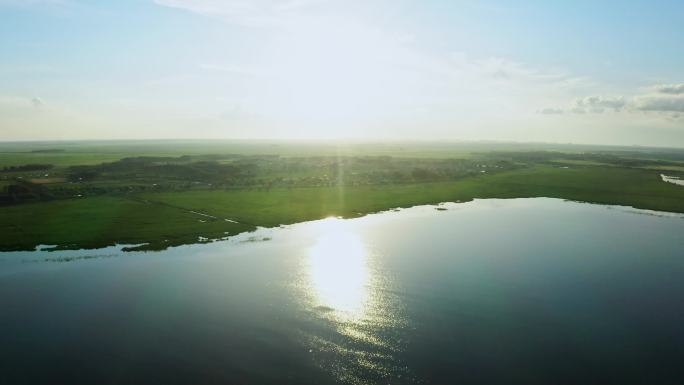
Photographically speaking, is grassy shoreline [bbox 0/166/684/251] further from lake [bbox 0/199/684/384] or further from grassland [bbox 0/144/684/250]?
lake [bbox 0/199/684/384]

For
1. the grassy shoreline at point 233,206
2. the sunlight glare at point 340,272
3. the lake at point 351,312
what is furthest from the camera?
the grassy shoreline at point 233,206

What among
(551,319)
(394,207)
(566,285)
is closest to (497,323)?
(551,319)

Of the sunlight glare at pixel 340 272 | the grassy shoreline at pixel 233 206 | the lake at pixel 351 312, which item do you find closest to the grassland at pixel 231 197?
the grassy shoreline at pixel 233 206

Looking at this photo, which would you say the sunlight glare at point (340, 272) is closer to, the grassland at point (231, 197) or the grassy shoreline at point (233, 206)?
the grassy shoreline at point (233, 206)

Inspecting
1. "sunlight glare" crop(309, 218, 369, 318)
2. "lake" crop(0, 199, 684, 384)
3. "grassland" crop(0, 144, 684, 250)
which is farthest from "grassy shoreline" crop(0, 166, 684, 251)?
"sunlight glare" crop(309, 218, 369, 318)

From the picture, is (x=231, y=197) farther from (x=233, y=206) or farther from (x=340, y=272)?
(x=340, y=272)
